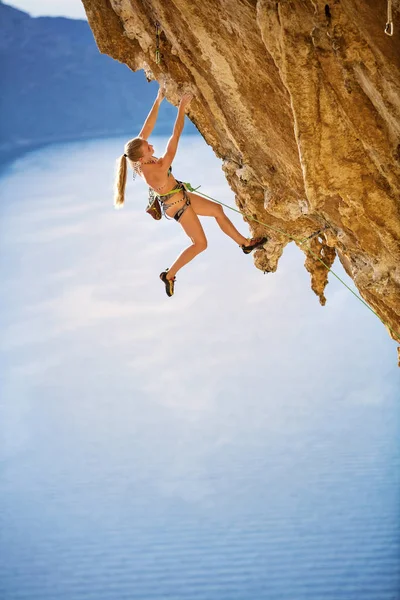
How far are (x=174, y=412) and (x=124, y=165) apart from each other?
13235 millimetres

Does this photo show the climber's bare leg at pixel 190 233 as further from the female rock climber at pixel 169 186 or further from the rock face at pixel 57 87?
the rock face at pixel 57 87

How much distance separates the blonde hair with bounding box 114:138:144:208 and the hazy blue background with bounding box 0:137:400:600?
12.0 m

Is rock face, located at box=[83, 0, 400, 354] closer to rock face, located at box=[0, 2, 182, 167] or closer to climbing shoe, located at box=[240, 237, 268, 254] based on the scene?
climbing shoe, located at box=[240, 237, 268, 254]

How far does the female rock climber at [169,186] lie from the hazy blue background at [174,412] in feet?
38.6

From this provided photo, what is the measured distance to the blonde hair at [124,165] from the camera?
528 centimetres

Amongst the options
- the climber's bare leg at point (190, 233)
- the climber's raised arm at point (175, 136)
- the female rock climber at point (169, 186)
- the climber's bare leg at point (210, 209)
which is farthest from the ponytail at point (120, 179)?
the climber's bare leg at point (210, 209)

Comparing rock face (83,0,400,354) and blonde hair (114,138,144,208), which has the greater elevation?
rock face (83,0,400,354)

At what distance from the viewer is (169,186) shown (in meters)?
5.68

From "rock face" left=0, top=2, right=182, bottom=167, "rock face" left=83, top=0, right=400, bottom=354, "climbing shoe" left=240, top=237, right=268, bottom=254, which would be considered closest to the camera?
"rock face" left=83, top=0, right=400, bottom=354

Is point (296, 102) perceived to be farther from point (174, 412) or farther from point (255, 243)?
point (174, 412)

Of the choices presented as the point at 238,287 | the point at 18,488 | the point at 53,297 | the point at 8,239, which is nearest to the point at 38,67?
the point at 8,239

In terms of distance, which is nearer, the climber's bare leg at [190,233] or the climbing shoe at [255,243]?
the climber's bare leg at [190,233]

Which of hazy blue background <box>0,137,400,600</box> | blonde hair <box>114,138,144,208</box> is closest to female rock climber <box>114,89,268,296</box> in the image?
blonde hair <box>114,138,144,208</box>

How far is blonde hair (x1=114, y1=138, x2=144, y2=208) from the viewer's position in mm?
5277
